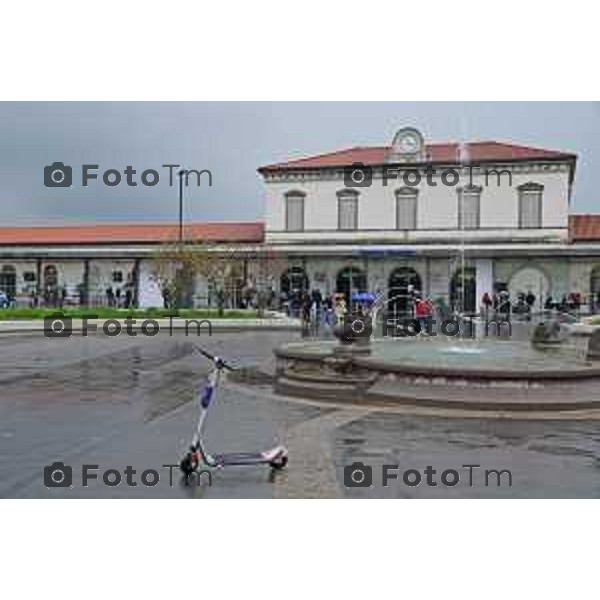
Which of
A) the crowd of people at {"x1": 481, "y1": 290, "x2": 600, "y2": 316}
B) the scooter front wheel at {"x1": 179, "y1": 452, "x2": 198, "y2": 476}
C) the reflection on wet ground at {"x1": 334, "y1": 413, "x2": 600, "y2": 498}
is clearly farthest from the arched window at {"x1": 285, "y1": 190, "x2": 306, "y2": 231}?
the scooter front wheel at {"x1": 179, "y1": 452, "x2": 198, "y2": 476}

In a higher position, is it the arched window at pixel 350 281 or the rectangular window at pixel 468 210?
the rectangular window at pixel 468 210

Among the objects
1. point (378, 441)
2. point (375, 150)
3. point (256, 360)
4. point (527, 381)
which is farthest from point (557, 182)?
point (378, 441)

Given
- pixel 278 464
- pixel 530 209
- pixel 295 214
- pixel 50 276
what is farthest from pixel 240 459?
pixel 50 276

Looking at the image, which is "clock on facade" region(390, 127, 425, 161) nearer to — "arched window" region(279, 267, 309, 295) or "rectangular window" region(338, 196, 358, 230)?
"rectangular window" region(338, 196, 358, 230)

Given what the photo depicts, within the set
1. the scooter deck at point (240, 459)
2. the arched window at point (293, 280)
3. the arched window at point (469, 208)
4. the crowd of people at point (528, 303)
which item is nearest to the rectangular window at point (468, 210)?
the arched window at point (469, 208)

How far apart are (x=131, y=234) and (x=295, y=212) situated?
10201 mm

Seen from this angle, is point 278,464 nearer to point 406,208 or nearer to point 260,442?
point 260,442

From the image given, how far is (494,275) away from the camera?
133 ft

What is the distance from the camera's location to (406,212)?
140ft

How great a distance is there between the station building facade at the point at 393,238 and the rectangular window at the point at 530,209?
0.05 meters

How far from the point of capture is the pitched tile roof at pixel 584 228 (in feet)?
133

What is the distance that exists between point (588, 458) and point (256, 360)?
35.6 ft

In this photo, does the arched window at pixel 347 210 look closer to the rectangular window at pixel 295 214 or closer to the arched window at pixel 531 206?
the rectangular window at pixel 295 214

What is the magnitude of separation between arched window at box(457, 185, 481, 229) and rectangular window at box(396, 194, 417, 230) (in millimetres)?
2308
